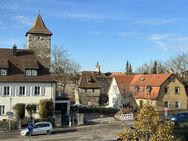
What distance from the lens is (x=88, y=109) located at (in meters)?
74.0

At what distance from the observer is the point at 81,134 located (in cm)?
4778

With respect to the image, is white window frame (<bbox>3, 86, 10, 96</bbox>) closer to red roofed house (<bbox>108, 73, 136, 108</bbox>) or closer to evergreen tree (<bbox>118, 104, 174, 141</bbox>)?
red roofed house (<bbox>108, 73, 136, 108</bbox>)

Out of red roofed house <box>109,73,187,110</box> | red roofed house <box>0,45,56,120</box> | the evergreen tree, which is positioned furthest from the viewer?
red roofed house <box>109,73,187,110</box>

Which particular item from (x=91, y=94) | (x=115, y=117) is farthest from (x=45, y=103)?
(x=91, y=94)

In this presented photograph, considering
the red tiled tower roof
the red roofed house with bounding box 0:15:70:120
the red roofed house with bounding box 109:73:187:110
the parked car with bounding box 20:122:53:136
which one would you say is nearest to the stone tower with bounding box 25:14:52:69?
the red tiled tower roof

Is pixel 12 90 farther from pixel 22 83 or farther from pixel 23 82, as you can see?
pixel 23 82

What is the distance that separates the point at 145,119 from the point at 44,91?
129ft

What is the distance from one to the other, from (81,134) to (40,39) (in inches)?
1337

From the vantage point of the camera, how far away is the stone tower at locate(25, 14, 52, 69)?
76938 millimetres

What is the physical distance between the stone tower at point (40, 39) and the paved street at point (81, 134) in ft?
85.2

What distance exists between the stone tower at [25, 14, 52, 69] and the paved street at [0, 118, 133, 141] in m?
26.0

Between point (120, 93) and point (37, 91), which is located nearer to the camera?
point (37, 91)

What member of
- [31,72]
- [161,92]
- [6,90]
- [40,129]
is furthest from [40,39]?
[40,129]

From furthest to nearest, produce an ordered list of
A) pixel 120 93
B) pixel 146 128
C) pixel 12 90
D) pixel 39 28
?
pixel 120 93
pixel 39 28
pixel 12 90
pixel 146 128
